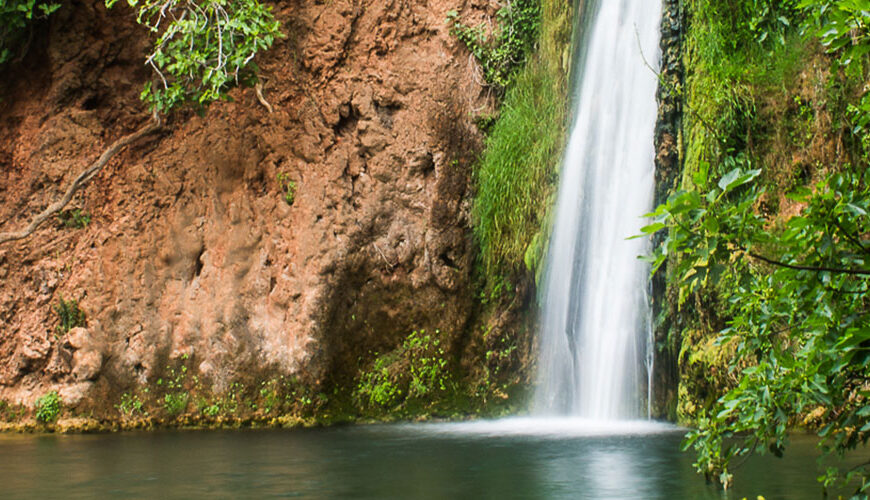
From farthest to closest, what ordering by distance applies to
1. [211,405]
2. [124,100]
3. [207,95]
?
[124,100], [211,405], [207,95]

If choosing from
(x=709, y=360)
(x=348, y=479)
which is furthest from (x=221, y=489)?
(x=709, y=360)

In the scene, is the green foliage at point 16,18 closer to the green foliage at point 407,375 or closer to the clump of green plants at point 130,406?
the clump of green plants at point 130,406

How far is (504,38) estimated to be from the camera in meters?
12.2

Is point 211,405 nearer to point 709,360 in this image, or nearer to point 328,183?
point 328,183

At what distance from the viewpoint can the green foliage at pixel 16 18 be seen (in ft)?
37.0

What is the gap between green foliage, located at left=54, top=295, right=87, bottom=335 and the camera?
37.4 ft

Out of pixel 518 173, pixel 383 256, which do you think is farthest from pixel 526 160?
pixel 383 256

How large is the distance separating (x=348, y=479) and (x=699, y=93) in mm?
5221

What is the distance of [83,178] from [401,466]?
6913 millimetres

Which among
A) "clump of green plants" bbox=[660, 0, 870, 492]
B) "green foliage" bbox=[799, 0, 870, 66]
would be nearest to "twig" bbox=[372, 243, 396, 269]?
"clump of green plants" bbox=[660, 0, 870, 492]

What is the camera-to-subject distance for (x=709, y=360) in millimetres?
8180

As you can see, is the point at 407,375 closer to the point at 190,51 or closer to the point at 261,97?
the point at 261,97

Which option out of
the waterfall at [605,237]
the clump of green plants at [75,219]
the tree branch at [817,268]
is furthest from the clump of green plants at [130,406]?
the tree branch at [817,268]

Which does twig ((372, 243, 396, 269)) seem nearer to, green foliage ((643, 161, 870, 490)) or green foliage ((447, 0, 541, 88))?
green foliage ((447, 0, 541, 88))
